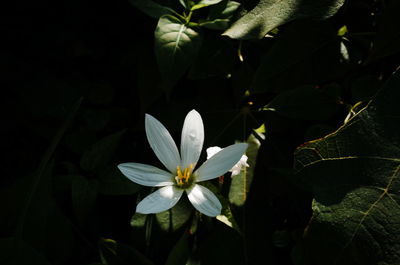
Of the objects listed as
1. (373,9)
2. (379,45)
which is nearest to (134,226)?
(379,45)

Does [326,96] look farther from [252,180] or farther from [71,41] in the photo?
[71,41]

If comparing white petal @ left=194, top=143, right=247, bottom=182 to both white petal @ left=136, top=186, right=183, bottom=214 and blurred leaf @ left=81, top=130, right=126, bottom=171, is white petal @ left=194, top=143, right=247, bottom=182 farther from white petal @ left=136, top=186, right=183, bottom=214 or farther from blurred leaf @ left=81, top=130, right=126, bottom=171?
blurred leaf @ left=81, top=130, right=126, bottom=171

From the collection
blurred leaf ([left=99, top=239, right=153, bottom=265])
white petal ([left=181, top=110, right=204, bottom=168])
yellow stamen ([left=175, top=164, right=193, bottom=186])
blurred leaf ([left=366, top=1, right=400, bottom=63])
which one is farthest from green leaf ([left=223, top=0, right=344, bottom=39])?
blurred leaf ([left=99, top=239, right=153, bottom=265])

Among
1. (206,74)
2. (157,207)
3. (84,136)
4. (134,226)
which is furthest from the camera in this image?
(84,136)

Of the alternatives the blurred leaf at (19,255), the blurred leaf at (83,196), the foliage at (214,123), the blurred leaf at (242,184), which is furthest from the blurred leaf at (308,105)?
the blurred leaf at (19,255)

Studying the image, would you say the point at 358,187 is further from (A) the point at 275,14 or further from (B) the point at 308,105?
(A) the point at 275,14

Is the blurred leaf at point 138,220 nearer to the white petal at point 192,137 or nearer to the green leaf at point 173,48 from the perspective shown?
the white petal at point 192,137
